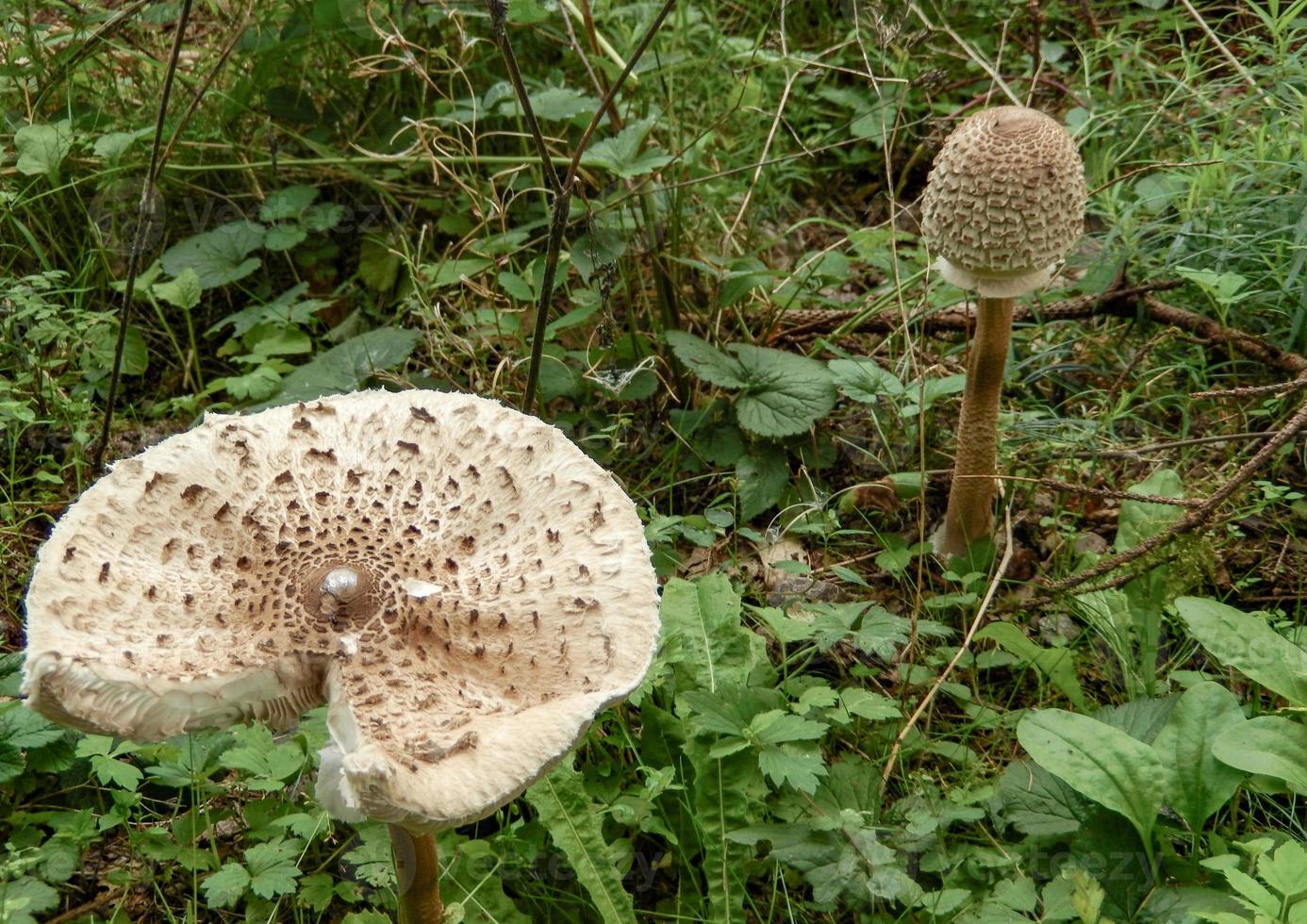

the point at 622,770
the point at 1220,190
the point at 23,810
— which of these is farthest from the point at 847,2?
the point at 23,810

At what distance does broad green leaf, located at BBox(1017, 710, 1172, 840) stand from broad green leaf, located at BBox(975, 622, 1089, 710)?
35cm

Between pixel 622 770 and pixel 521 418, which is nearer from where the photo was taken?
pixel 521 418

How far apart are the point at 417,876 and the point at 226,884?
0.43 meters

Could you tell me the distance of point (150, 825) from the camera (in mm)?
2541

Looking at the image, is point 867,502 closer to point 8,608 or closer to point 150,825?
point 150,825

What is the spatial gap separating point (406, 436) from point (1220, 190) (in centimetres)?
265

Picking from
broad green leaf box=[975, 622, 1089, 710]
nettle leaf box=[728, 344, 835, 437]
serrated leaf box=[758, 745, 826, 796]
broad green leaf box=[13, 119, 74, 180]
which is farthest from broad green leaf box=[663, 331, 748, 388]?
broad green leaf box=[13, 119, 74, 180]

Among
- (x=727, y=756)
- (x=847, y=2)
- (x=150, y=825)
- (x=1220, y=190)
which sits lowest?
(x=150, y=825)

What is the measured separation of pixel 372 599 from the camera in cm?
189

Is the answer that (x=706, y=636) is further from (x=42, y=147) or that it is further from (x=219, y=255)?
(x=42, y=147)

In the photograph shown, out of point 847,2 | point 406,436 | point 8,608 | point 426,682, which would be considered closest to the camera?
point 426,682

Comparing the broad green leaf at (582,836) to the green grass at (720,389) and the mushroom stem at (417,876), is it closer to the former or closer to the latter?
the green grass at (720,389)

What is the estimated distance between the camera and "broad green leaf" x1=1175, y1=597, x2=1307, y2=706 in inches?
94.3

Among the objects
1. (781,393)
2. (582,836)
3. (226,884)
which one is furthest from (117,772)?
(781,393)
